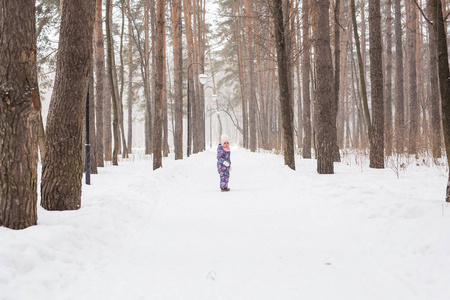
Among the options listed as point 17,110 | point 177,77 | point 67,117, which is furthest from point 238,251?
point 177,77

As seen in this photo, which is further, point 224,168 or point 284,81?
point 284,81

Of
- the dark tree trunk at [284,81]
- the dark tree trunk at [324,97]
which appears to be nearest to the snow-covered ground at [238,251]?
the dark tree trunk at [324,97]

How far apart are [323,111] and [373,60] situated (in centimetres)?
230

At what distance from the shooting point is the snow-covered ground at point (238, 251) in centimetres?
249

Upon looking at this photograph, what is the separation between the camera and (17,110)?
123 inches

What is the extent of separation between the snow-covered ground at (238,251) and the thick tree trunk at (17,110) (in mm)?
347

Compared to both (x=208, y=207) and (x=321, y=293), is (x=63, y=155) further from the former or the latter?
(x=321, y=293)

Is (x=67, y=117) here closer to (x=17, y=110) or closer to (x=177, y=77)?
(x=17, y=110)

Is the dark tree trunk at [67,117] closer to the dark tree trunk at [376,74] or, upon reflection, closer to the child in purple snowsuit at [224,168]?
the child in purple snowsuit at [224,168]

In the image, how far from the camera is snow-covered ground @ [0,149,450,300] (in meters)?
2.49

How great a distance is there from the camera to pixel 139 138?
330 ft

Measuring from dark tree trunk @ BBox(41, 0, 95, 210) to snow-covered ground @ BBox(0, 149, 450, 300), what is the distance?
0.43m

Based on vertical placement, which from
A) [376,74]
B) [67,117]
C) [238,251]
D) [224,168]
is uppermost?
[376,74]

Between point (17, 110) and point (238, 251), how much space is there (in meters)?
2.77
